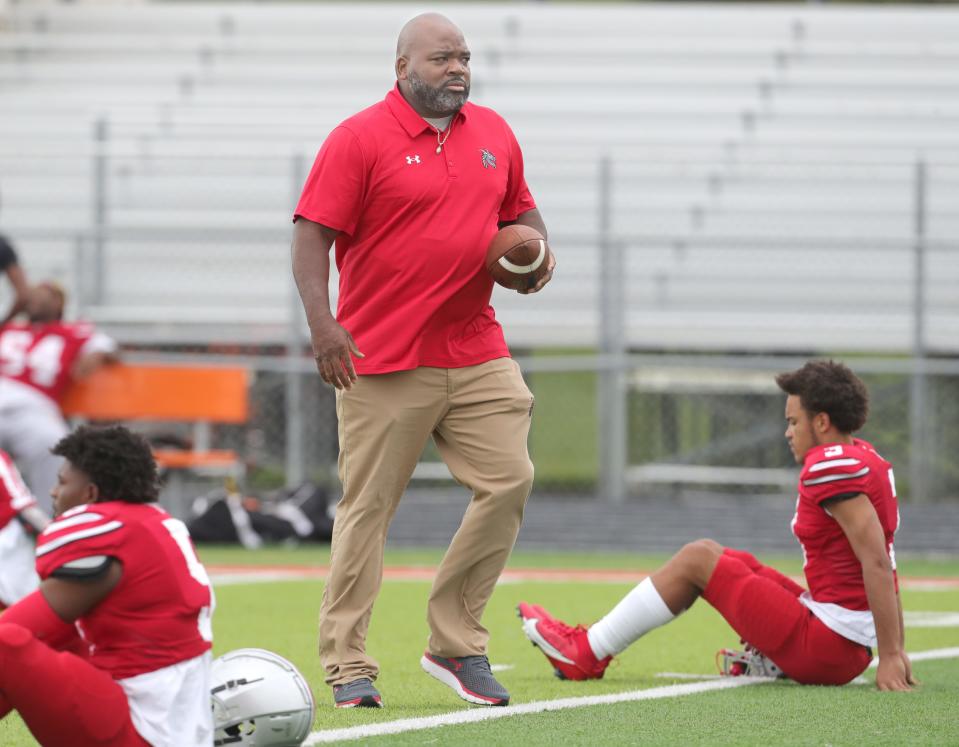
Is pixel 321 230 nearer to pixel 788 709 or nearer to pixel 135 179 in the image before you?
pixel 788 709

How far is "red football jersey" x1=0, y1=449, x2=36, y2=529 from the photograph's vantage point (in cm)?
656

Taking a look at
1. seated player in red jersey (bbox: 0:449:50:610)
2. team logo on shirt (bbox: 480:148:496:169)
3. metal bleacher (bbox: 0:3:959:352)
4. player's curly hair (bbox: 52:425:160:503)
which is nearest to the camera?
player's curly hair (bbox: 52:425:160:503)

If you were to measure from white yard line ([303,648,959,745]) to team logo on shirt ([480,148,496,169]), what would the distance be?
1.59 metres

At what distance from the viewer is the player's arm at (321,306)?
4.59 metres

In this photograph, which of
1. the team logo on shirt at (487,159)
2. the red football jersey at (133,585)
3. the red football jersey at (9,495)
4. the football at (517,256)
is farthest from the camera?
the red football jersey at (9,495)

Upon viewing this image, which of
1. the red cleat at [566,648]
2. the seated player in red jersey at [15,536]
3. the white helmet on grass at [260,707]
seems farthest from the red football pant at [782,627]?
the seated player in red jersey at [15,536]

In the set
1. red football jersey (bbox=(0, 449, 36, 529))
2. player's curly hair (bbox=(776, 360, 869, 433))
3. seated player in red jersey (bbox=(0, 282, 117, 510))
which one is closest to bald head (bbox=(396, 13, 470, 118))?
player's curly hair (bbox=(776, 360, 869, 433))

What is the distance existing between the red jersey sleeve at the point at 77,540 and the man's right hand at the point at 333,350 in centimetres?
117

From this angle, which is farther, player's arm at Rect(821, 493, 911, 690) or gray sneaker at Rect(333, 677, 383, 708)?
player's arm at Rect(821, 493, 911, 690)

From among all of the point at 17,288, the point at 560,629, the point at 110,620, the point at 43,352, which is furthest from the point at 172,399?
the point at 110,620

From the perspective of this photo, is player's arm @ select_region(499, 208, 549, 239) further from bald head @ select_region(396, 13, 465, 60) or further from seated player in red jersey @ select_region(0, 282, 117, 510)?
seated player in red jersey @ select_region(0, 282, 117, 510)

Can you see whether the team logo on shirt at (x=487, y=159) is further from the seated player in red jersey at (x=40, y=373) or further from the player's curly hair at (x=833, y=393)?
the seated player in red jersey at (x=40, y=373)

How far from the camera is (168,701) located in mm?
3555

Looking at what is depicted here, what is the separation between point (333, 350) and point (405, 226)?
480mm
